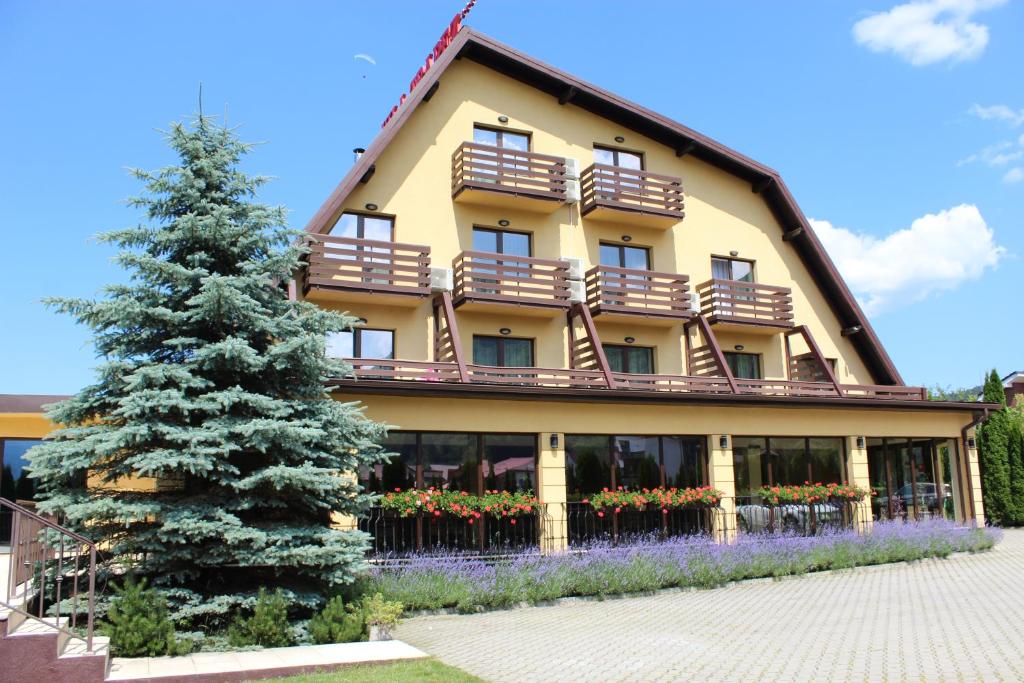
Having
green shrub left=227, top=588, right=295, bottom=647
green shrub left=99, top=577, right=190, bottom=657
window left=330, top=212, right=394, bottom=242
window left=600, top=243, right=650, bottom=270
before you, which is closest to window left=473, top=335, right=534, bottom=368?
window left=330, top=212, right=394, bottom=242

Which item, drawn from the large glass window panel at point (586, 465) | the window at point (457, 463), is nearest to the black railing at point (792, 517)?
the large glass window panel at point (586, 465)

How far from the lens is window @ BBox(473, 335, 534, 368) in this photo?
22031 millimetres

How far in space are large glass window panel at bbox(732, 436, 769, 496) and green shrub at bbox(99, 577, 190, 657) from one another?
50.1 ft

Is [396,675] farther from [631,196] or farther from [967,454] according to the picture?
[967,454]

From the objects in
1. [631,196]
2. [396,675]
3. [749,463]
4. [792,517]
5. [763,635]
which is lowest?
[763,635]

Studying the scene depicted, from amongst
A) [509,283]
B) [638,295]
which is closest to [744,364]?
[638,295]

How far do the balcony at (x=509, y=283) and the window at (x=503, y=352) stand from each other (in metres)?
0.87

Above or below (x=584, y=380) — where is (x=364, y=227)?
above

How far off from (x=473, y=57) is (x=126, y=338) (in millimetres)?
14348

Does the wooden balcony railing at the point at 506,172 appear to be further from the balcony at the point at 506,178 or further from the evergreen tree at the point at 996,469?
the evergreen tree at the point at 996,469

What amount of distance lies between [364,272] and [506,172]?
4928 millimetres

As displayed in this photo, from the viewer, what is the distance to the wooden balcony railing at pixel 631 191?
23.5 metres

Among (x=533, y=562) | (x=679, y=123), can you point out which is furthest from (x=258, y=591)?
(x=679, y=123)

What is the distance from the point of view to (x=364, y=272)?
66.2 feet
